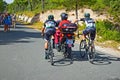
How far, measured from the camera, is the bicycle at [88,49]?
1361cm

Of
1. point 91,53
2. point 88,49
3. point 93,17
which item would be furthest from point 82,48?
point 93,17

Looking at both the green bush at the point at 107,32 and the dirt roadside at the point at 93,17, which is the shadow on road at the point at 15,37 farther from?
the dirt roadside at the point at 93,17

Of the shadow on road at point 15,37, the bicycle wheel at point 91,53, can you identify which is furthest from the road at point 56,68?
the shadow on road at point 15,37

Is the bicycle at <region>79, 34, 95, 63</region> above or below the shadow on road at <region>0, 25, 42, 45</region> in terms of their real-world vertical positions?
above

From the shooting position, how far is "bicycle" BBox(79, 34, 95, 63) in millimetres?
13605

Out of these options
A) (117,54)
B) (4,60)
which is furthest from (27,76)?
(117,54)

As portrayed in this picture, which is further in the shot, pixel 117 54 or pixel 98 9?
pixel 98 9

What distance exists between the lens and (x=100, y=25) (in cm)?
2580

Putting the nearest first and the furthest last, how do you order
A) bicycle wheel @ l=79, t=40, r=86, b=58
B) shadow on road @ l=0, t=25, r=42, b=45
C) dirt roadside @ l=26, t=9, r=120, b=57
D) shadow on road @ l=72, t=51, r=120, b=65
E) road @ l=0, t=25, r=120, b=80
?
road @ l=0, t=25, r=120, b=80 → shadow on road @ l=72, t=51, r=120, b=65 → bicycle wheel @ l=79, t=40, r=86, b=58 → dirt roadside @ l=26, t=9, r=120, b=57 → shadow on road @ l=0, t=25, r=42, b=45

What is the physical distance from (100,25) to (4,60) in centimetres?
1299

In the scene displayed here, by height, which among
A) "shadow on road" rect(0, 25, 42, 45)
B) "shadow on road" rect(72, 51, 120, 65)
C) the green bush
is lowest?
"shadow on road" rect(0, 25, 42, 45)

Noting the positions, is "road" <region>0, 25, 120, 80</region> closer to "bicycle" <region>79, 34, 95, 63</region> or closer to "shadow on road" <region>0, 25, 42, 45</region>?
"bicycle" <region>79, 34, 95, 63</region>

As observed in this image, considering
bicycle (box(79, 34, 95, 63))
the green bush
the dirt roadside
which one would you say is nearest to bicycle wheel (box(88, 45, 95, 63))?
bicycle (box(79, 34, 95, 63))

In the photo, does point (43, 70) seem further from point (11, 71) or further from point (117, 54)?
point (117, 54)
